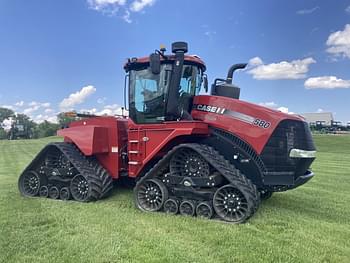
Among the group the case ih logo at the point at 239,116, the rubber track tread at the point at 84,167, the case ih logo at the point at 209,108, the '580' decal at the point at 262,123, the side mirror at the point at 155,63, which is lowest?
the rubber track tread at the point at 84,167

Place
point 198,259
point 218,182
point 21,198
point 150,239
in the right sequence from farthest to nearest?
point 21,198 → point 218,182 → point 150,239 → point 198,259

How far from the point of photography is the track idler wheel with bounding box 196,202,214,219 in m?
5.72

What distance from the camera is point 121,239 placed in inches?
187

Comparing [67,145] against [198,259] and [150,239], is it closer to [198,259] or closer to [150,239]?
[150,239]

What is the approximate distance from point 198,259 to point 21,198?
4.80 meters

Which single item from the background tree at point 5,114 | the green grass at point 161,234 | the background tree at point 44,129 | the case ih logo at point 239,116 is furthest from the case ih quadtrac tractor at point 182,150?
the background tree at point 5,114

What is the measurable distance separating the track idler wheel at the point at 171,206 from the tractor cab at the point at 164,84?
4.86 ft

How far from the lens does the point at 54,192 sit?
755 cm

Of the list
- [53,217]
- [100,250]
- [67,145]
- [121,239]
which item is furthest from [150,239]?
[67,145]

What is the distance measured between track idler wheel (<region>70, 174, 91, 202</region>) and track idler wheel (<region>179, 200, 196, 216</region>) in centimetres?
213

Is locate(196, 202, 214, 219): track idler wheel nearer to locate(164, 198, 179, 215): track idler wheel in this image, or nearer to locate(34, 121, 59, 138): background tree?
locate(164, 198, 179, 215): track idler wheel

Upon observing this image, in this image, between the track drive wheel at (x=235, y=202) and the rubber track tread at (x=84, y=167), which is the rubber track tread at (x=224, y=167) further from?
the rubber track tread at (x=84, y=167)

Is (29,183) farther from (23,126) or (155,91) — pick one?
(23,126)

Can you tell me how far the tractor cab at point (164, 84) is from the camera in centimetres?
643
